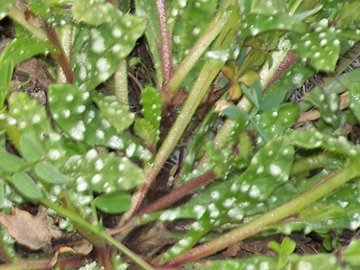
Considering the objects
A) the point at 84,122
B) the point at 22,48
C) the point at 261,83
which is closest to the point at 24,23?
the point at 22,48

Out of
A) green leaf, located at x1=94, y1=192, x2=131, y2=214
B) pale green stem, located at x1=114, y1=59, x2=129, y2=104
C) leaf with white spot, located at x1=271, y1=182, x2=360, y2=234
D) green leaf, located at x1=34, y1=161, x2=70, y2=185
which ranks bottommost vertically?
leaf with white spot, located at x1=271, y1=182, x2=360, y2=234

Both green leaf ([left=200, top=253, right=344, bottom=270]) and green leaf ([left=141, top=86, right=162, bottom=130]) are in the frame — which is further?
green leaf ([left=141, top=86, right=162, bottom=130])

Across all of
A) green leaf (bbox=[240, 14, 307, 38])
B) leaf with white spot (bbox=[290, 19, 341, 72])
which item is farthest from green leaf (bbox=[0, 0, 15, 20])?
leaf with white spot (bbox=[290, 19, 341, 72])

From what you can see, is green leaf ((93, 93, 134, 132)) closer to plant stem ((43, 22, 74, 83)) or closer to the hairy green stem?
plant stem ((43, 22, 74, 83))

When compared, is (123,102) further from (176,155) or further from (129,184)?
(129,184)

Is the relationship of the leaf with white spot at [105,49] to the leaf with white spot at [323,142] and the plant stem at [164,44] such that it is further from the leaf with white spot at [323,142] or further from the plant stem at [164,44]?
the leaf with white spot at [323,142]

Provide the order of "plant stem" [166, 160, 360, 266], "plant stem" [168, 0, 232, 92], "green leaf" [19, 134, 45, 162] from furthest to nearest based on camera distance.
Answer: "plant stem" [168, 0, 232, 92], "plant stem" [166, 160, 360, 266], "green leaf" [19, 134, 45, 162]
